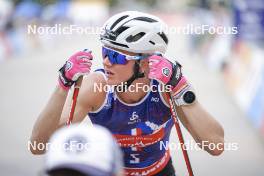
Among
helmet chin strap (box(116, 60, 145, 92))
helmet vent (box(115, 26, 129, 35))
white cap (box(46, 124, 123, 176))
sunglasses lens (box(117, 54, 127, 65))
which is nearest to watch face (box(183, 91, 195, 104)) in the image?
helmet chin strap (box(116, 60, 145, 92))

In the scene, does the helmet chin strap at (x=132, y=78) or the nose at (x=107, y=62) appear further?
the helmet chin strap at (x=132, y=78)

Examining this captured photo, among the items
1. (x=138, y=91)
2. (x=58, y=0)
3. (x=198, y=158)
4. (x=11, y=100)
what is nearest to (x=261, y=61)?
(x=198, y=158)

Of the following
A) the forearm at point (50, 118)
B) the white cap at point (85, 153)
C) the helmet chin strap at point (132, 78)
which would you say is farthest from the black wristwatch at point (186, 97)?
the white cap at point (85, 153)

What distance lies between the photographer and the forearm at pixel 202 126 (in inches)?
175

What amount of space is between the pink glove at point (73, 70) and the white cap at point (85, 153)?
1.70 metres

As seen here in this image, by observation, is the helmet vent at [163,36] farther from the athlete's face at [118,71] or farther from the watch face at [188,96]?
the watch face at [188,96]

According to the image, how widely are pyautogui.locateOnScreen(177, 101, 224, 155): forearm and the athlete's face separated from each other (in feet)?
1.50

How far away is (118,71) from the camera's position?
4.52 m

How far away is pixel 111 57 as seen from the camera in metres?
4.45

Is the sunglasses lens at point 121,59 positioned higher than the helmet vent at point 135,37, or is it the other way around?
the helmet vent at point 135,37

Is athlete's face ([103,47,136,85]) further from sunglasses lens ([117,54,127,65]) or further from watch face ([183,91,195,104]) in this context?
watch face ([183,91,195,104])

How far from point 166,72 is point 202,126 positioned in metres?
0.45

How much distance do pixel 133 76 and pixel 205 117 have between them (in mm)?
588

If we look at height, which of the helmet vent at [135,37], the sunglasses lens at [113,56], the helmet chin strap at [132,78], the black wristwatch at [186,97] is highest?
the helmet vent at [135,37]
